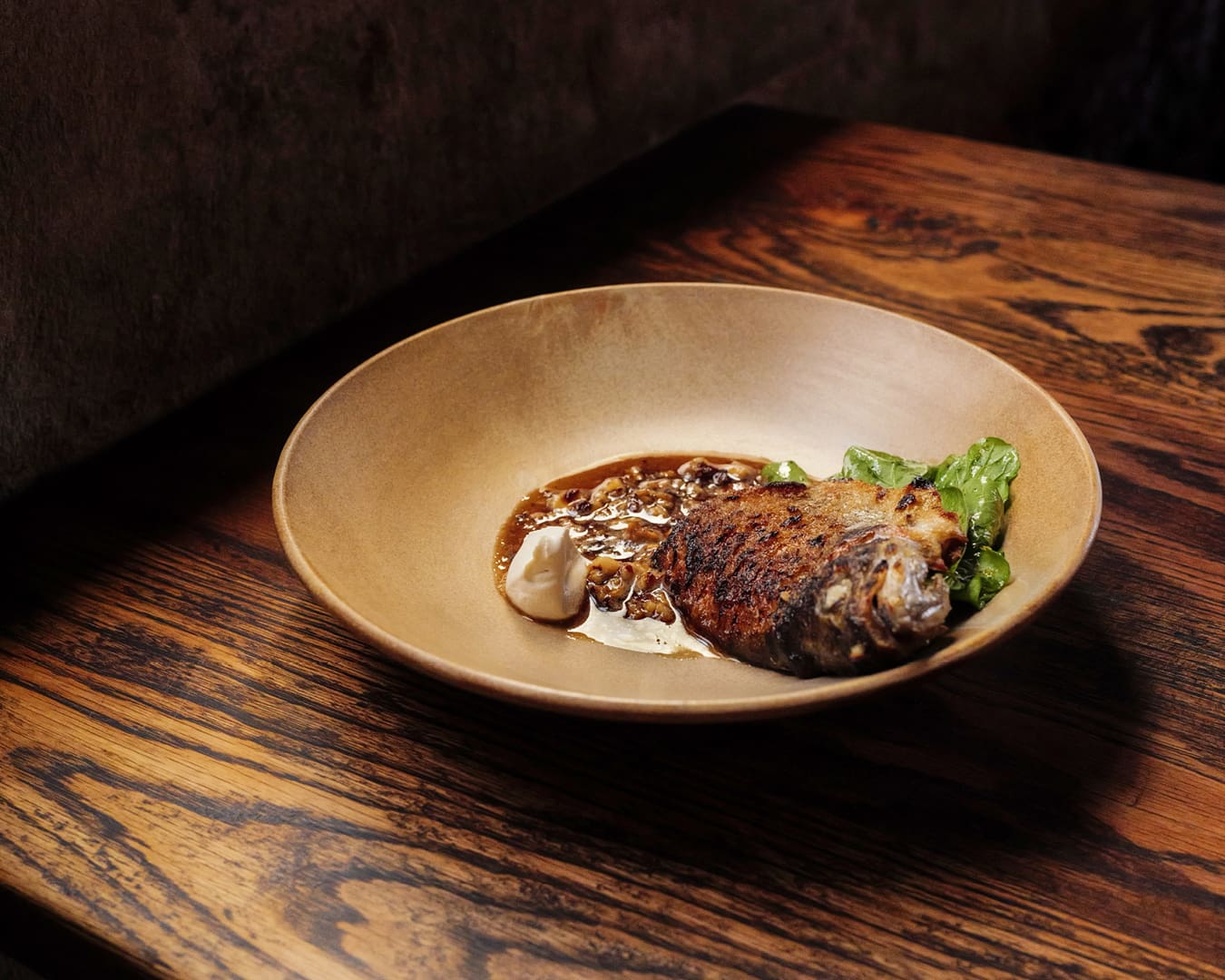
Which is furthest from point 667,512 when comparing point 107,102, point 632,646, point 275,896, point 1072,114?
point 1072,114

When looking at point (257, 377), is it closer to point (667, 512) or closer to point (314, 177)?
point (314, 177)

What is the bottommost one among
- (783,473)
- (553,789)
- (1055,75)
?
(553,789)

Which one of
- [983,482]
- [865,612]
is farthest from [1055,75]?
[865,612]

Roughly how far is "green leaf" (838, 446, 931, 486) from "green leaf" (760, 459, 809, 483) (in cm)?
6

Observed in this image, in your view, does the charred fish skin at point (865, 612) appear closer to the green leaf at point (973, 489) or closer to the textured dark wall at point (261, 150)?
the green leaf at point (973, 489)

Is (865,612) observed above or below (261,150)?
below

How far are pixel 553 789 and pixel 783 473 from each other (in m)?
0.49

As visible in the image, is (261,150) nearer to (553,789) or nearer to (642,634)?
(642,634)

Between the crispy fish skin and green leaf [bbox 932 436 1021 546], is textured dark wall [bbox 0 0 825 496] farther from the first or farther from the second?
green leaf [bbox 932 436 1021 546]

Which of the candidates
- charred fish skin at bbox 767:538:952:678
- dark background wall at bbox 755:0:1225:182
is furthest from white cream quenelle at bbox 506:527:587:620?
dark background wall at bbox 755:0:1225:182

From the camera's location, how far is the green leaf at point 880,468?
1191 mm

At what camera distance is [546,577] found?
1067mm

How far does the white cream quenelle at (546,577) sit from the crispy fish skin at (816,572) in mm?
98

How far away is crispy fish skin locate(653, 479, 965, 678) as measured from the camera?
0.86m
